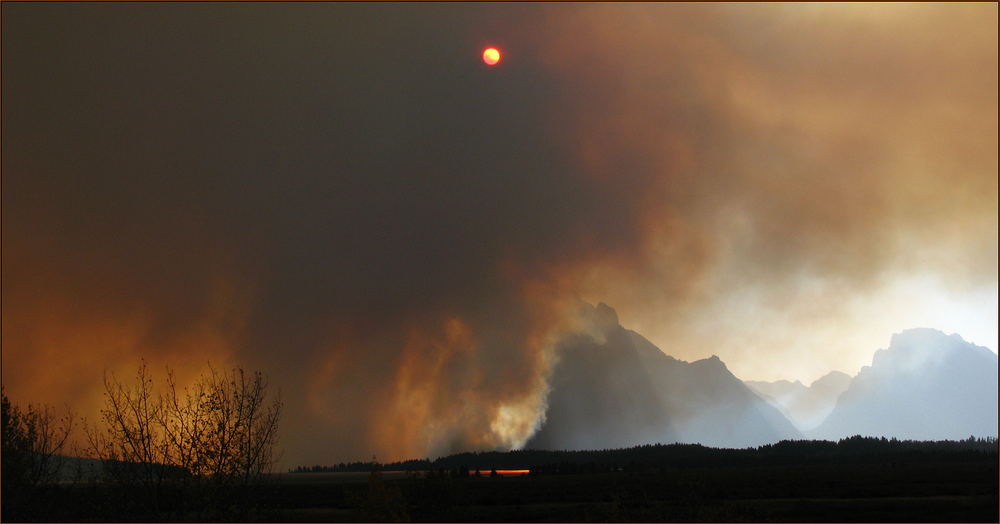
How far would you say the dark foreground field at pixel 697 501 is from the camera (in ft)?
181

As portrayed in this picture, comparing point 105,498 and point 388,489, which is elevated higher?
point 105,498

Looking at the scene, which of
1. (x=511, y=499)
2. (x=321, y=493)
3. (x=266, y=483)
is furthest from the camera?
(x=321, y=493)

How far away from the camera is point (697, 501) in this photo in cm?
8781

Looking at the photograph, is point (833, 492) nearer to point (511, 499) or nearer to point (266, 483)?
point (511, 499)

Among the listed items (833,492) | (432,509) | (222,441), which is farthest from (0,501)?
(833,492)

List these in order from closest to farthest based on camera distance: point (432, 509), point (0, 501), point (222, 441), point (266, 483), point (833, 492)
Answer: point (222, 441) → point (266, 483) → point (0, 501) → point (432, 509) → point (833, 492)

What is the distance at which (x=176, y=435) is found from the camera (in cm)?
3072

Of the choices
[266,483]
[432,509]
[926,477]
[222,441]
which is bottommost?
[926,477]

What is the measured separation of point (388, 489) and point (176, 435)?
27873 millimetres

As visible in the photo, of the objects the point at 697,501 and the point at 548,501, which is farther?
the point at 548,501

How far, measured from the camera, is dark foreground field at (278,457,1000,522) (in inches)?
2170

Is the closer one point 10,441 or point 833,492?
point 10,441

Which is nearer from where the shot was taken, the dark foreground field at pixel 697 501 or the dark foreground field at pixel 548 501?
the dark foreground field at pixel 548 501

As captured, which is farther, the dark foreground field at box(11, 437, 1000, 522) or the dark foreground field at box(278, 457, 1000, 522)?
A: the dark foreground field at box(278, 457, 1000, 522)
